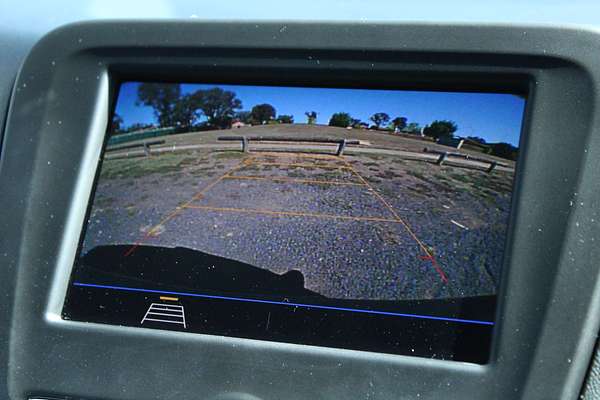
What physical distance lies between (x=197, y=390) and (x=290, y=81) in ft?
2.33

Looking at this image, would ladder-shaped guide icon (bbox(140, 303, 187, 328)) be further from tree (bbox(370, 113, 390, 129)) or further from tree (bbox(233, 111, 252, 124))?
tree (bbox(370, 113, 390, 129))

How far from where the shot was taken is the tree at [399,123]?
59.7 inches

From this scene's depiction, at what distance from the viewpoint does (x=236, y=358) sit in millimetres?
1574

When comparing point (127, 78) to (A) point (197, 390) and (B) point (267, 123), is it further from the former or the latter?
(A) point (197, 390)

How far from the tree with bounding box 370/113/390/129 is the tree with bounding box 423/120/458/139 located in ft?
0.28

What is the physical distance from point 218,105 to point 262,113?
11 cm

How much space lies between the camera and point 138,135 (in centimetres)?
167

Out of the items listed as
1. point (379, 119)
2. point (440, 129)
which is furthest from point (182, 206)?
point (440, 129)

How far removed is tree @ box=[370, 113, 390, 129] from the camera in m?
1.53

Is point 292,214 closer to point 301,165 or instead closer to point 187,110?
point 301,165

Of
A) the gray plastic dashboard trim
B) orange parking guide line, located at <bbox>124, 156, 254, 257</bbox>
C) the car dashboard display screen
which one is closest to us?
the gray plastic dashboard trim

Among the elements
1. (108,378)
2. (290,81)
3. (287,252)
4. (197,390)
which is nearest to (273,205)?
(287,252)

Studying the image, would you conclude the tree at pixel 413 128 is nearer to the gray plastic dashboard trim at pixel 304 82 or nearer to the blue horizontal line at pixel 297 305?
the gray plastic dashboard trim at pixel 304 82

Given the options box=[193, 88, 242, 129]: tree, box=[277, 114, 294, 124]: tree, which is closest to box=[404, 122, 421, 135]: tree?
box=[277, 114, 294, 124]: tree
